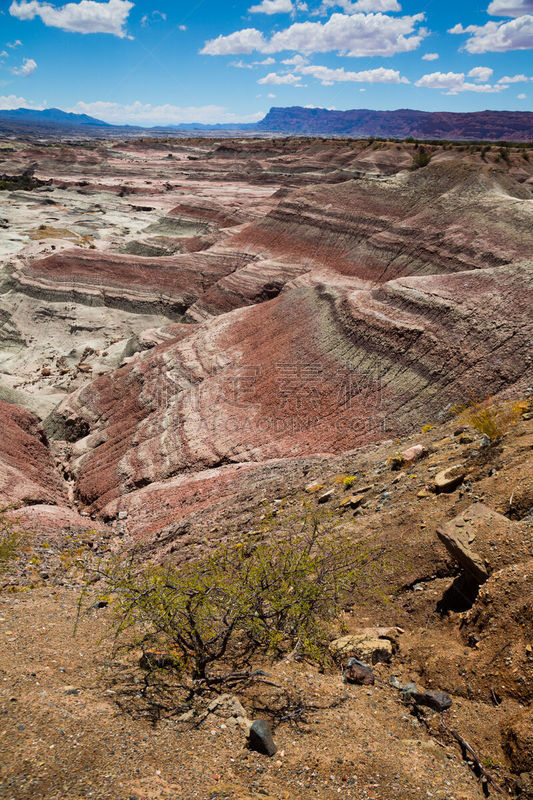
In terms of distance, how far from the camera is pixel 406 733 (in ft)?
16.8

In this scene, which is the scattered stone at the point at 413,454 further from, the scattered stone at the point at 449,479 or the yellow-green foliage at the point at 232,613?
the yellow-green foliage at the point at 232,613

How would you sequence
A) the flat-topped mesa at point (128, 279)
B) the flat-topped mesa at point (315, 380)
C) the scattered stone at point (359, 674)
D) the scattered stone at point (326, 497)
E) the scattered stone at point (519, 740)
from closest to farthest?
the scattered stone at point (519, 740), the scattered stone at point (359, 674), the scattered stone at point (326, 497), the flat-topped mesa at point (315, 380), the flat-topped mesa at point (128, 279)

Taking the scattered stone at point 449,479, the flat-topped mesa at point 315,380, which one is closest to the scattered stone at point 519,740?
the scattered stone at point 449,479

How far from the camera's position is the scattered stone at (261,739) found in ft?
15.7

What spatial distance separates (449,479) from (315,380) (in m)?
9.43

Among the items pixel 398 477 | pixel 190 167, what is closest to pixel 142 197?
pixel 190 167

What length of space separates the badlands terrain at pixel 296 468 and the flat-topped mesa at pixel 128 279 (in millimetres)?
173

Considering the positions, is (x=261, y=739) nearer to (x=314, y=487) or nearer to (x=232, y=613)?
(x=232, y=613)

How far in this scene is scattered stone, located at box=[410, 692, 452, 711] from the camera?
17.2 feet

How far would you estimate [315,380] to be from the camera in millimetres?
17969

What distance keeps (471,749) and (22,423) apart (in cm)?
2011

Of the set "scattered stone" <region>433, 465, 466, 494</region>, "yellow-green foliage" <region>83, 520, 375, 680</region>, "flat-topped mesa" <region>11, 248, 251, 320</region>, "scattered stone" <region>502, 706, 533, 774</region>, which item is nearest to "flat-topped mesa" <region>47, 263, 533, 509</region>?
"scattered stone" <region>433, 465, 466, 494</region>

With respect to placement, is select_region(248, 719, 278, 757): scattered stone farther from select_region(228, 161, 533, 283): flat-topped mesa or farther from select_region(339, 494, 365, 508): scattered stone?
select_region(228, 161, 533, 283): flat-topped mesa

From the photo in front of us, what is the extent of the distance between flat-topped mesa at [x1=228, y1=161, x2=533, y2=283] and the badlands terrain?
161mm
